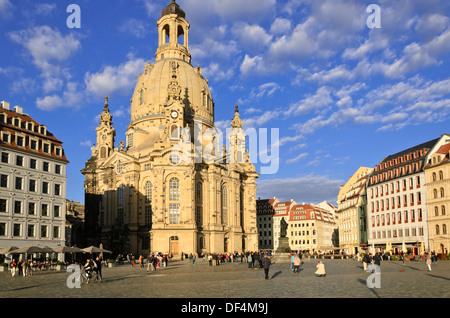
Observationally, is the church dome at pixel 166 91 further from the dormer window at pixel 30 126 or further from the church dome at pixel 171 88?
the dormer window at pixel 30 126

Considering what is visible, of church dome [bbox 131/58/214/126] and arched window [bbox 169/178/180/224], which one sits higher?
church dome [bbox 131/58/214/126]

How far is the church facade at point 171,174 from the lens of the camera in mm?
84250

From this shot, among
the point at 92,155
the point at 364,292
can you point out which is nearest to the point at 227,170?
the point at 92,155

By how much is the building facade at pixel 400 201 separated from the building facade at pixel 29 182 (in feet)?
173

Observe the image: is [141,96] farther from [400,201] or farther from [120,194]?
[400,201]

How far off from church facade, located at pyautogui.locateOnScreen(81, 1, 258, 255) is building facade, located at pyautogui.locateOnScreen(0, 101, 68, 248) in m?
21.4

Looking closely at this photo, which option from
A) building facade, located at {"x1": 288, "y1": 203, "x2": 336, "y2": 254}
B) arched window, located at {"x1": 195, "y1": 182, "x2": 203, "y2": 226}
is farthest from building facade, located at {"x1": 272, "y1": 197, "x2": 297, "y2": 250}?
arched window, located at {"x1": 195, "y1": 182, "x2": 203, "y2": 226}

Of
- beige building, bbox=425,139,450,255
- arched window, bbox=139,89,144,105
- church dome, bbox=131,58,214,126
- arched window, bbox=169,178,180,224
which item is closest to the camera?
beige building, bbox=425,139,450,255

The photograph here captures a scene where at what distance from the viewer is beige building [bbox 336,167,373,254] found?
3863 inches

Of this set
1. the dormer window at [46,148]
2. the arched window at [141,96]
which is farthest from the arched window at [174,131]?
the dormer window at [46,148]

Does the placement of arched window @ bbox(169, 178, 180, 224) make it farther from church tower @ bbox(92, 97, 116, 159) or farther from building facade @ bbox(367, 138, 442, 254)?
building facade @ bbox(367, 138, 442, 254)

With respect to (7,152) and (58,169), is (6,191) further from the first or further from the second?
Result: (58,169)

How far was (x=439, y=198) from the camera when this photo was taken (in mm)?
71625

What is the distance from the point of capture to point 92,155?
10525cm
